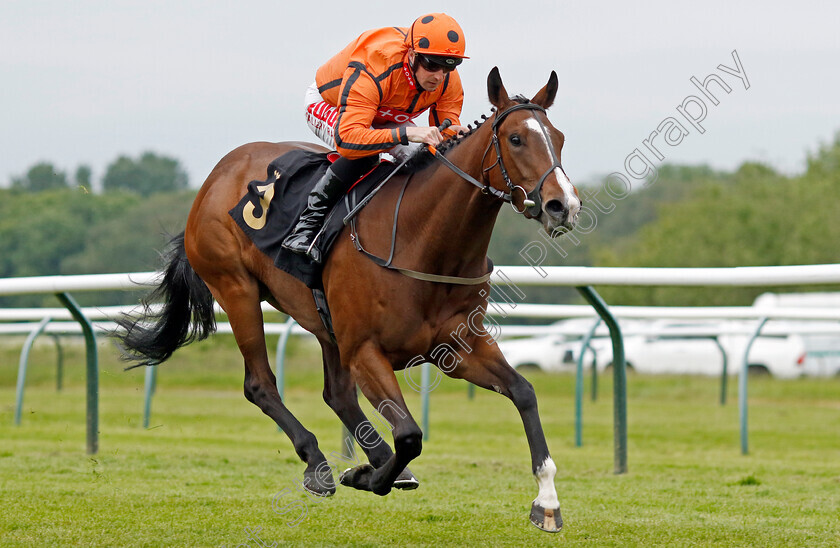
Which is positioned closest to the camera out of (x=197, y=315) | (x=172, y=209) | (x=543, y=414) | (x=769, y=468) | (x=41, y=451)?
(x=197, y=315)

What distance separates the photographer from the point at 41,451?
288 inches

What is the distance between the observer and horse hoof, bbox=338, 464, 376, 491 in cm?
446

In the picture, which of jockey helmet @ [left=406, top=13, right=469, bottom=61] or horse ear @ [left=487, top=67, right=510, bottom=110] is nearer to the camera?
horse ear @ [left=487, top=67, right=510, bottom=110]

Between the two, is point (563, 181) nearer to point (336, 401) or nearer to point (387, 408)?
point (387, 408)

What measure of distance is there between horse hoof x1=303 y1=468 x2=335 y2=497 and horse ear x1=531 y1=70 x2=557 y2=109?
75.8 inches

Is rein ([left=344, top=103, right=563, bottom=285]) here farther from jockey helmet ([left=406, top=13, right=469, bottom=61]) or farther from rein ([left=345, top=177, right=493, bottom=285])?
jockey helmet ([left=406, top=13, right=469, bottom=61])

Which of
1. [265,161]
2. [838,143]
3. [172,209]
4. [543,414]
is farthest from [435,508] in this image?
[838,143]

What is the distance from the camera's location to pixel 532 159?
12.2 feet

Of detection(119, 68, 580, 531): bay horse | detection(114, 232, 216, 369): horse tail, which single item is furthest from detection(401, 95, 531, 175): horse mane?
detection(114, 232, 216, 369): horse tail

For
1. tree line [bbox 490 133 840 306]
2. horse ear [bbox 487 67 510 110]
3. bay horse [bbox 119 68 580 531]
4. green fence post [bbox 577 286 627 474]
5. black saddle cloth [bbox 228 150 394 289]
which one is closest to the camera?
bay horse [bbox 119 68 580 531]

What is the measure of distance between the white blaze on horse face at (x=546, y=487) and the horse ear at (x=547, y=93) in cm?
141

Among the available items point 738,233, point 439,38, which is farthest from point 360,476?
point 738,233

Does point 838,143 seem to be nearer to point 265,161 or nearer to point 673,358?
point 673,358

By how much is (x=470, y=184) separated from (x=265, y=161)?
162 centimetres
